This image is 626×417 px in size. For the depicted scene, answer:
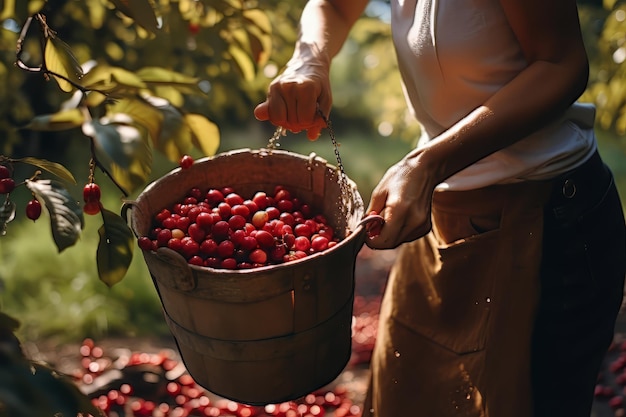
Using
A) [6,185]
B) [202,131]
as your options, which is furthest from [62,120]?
[202,131]

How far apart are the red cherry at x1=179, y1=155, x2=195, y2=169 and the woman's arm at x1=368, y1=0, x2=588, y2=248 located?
508 millimetres

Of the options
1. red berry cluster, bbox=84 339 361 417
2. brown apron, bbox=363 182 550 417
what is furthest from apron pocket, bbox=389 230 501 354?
red berry cluster, bbox=84 339 361 417

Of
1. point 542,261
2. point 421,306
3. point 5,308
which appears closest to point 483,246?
point 542,261

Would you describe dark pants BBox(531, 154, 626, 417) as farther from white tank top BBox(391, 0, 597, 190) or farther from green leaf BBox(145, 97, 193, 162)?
green leaf BBox(145, 97, 193, 162)

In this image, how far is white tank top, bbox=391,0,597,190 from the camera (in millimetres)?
1389

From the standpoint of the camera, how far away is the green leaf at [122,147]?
3.99 feet

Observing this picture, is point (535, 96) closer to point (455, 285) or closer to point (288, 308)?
point (455, 285)

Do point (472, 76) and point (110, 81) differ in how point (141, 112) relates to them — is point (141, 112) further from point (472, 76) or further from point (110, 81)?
point (472, 76)

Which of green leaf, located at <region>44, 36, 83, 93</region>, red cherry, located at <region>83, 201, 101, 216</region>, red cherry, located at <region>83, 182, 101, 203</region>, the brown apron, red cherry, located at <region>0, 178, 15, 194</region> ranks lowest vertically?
the brown apron

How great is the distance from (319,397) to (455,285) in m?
1.36

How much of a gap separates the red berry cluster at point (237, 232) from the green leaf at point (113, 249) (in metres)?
0.03

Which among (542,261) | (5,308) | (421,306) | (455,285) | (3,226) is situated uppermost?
(3,226)

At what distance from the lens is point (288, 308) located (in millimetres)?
1393

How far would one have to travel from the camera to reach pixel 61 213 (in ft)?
3.92
